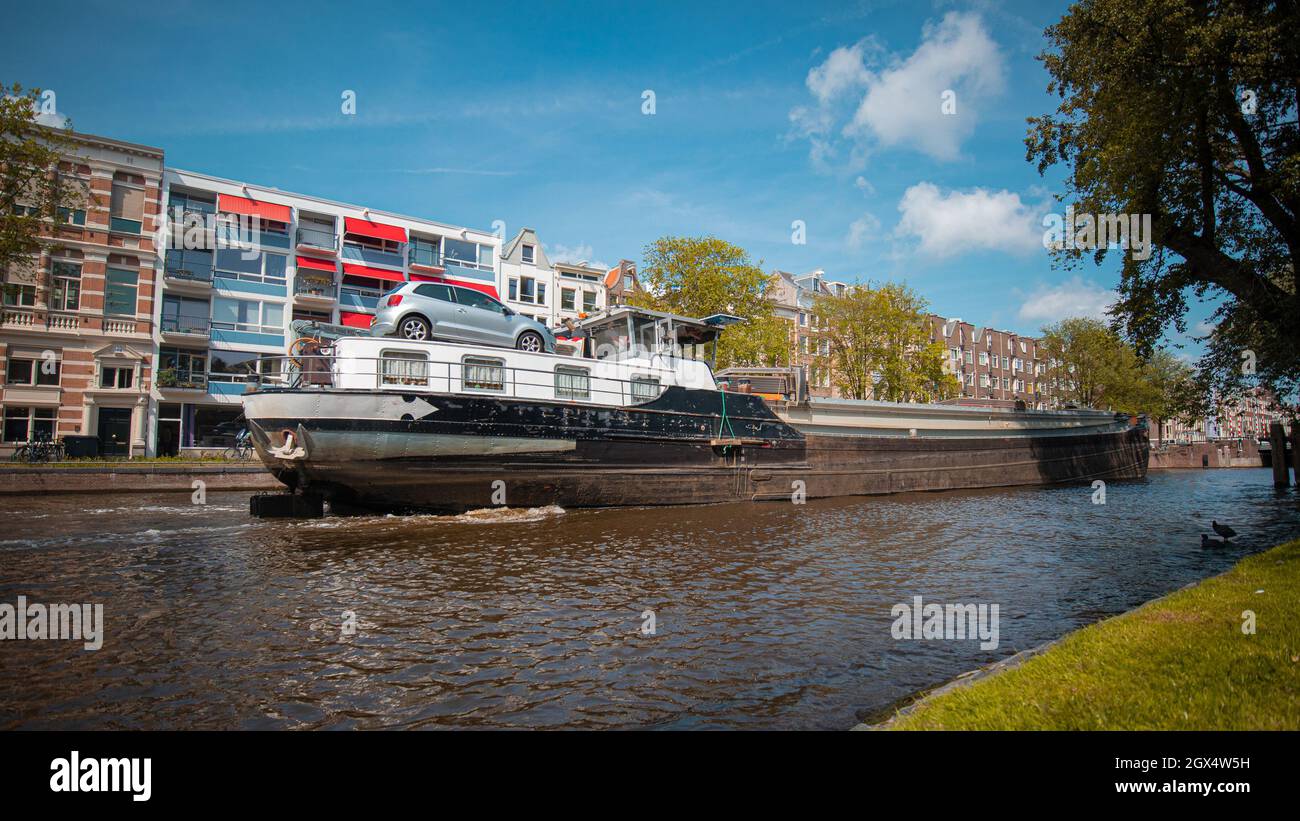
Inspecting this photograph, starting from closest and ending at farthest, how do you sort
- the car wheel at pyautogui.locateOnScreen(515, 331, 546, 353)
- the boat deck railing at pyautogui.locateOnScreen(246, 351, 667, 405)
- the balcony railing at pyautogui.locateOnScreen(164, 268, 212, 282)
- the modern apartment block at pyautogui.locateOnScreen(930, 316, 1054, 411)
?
the boat deck railing at pyautogui.locateOnScreen(246, 351, 667, 405)
the car wheel at pyautogui.locateOnScreen(515, 331, 546, 353)
the balcony railing at pyautogui.locateOnScreen(164, 268, 212, 282)
the modern apartment block at pyautogui.locateOnScreen(930, 316, 1054, 411)

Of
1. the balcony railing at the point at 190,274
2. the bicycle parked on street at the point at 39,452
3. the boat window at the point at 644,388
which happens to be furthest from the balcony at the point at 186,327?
the boat window at the point at 644,388

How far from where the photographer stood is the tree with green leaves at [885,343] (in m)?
45.3

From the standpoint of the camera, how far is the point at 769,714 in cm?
455

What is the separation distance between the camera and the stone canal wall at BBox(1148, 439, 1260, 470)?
185 ft

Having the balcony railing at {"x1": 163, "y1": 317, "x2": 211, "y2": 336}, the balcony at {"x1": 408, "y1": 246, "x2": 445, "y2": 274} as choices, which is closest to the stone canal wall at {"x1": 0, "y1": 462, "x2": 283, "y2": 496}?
the balcony railing at {"x1": 163, "y1": 317, "x2": 211, "y2": 336}

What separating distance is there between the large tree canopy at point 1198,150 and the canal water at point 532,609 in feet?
19.3

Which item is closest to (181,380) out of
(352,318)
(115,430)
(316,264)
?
(115,430)

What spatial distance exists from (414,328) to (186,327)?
29352mm

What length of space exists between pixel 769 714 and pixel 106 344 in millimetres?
39988

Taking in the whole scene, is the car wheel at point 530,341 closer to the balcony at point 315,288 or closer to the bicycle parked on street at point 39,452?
the bicycle parked on street at point 39,452

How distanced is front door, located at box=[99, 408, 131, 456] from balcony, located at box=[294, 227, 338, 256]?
1342 centimetres

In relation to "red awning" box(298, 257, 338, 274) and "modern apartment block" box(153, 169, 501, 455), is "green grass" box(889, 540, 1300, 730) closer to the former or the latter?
"modern apartment block" box(153, 169, 501, 455)
